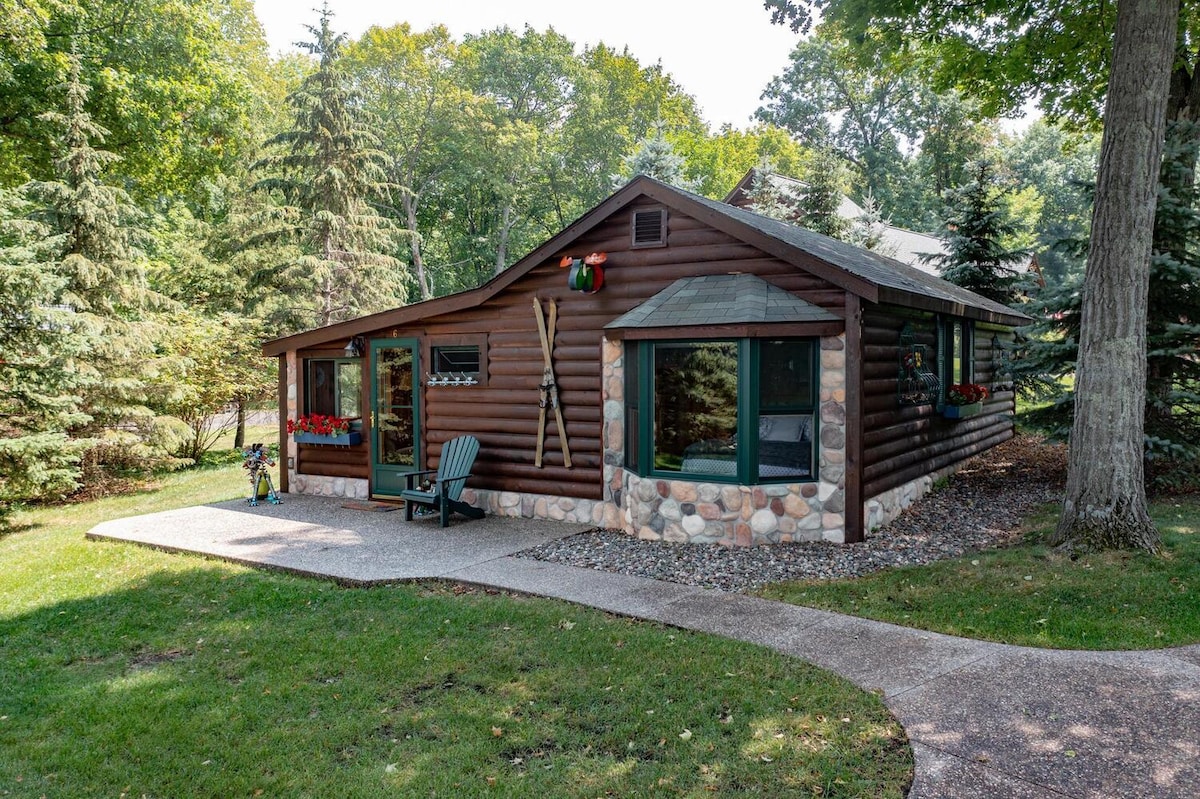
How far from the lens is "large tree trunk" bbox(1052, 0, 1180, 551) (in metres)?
6.04

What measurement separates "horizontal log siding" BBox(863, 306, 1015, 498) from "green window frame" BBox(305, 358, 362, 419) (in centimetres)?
644

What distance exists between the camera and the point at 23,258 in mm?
8234

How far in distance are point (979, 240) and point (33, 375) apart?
1552cm

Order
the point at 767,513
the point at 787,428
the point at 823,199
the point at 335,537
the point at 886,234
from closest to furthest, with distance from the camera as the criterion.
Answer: the point at 767,513 < the point at 787,428 < the point at 335,537 < the point at 823,199 < the point at 886,234

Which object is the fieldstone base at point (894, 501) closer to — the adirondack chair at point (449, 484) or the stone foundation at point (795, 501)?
the stone foundation at point (795, 501)

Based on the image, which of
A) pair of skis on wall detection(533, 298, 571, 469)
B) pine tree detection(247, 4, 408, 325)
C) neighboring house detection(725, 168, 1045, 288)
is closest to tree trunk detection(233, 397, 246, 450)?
pine tree detection(247, 4, 408, 325)

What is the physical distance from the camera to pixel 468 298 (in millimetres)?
9141

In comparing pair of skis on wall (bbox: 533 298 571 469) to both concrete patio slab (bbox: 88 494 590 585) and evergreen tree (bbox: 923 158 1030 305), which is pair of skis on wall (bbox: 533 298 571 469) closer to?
concrete patio slab (bbox: 88 494 590 585)

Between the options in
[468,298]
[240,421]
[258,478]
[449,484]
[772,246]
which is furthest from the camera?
[240,421]

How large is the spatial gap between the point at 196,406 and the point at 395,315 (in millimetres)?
7369

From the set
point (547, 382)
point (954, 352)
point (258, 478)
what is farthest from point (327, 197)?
point (954, 352)

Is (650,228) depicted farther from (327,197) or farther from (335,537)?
(327,197)

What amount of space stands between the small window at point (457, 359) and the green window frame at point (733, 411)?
2.65 meters

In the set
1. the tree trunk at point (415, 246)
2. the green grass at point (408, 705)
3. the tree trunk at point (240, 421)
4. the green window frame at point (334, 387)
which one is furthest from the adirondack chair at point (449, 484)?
the tree trunk at point (415, 246)
